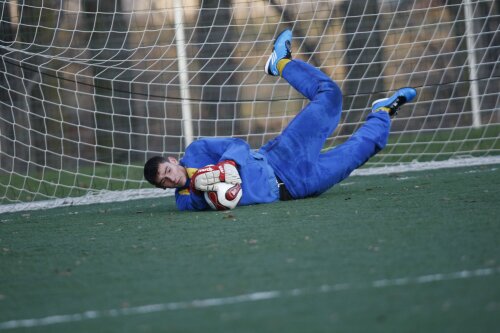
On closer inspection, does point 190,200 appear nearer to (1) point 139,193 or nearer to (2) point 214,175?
(2) point 214,175

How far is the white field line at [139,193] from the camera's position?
23.9ft

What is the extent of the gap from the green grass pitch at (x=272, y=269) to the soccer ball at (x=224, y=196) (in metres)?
0.11

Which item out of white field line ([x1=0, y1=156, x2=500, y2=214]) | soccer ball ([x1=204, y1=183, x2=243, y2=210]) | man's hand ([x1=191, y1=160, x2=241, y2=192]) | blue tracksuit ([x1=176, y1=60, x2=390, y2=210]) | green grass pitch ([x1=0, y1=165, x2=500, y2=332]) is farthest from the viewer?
white field line ([x1=0, y1=156, x2=500, y2=214])

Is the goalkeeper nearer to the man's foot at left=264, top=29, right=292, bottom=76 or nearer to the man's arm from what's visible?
the man's arm

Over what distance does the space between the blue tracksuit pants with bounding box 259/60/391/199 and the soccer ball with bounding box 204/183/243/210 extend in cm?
35

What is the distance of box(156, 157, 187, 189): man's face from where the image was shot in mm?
5418

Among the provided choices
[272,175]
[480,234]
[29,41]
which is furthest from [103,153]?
[480,234]

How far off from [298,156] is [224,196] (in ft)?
1.93

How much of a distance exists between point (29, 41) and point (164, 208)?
9.29ft

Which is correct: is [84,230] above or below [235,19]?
below

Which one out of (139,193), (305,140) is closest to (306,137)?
(305,140)

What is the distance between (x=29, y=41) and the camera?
27.0 feet

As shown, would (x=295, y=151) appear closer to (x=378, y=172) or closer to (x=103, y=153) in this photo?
(x=378, y=172)

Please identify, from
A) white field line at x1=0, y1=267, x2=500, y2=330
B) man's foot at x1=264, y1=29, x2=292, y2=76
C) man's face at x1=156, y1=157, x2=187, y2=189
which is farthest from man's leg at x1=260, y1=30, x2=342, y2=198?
white field line at x1=0, y1=267, x2=500, y2=330
